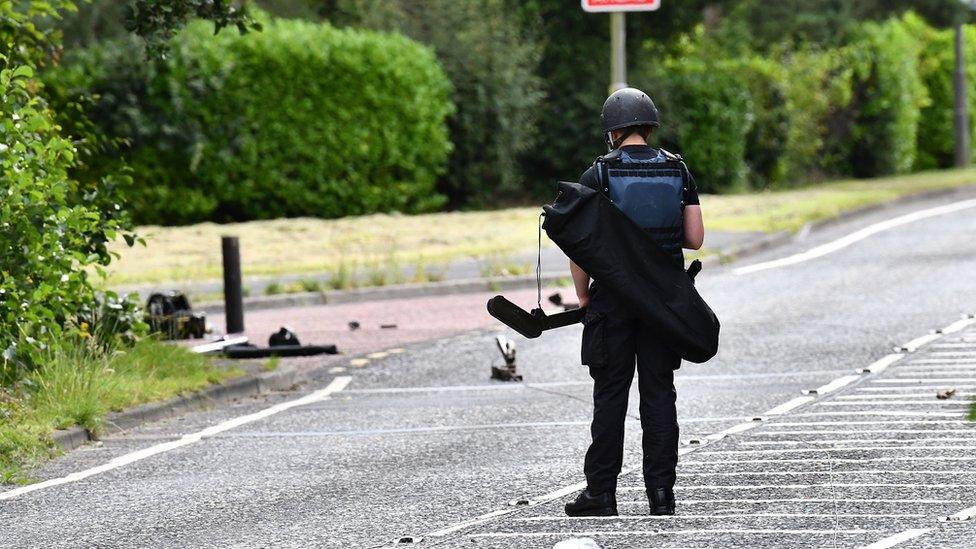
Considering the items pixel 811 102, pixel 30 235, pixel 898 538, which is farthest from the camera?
pixel 811 102

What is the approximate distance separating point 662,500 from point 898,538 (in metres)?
0.99

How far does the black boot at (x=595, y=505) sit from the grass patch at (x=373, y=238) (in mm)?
11062

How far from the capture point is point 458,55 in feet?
95.7

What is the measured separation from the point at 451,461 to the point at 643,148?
93.2 inches

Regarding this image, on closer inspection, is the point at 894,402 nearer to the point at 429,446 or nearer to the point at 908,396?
the point at 908,396

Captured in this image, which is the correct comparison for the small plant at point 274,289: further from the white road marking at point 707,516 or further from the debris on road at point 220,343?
the white road marking at point 707,516

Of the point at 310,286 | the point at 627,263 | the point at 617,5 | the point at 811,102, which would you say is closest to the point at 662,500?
the point at 627,263

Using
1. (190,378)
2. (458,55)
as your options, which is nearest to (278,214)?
(458,55)

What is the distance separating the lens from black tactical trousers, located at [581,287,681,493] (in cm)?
691

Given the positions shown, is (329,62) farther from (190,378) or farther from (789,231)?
(190,378)

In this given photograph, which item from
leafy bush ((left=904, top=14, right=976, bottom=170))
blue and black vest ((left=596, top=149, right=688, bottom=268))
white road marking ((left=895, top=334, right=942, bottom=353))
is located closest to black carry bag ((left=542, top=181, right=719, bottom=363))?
blue and black vest ((left=596, top=149, right=688, bottom=268))

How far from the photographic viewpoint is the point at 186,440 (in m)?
9.71

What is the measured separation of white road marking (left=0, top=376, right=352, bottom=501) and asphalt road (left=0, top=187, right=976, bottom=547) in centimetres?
8

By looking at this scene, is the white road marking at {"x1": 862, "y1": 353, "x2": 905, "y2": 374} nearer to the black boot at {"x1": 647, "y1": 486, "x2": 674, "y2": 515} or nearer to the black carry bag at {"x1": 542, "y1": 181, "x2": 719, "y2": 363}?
the black boot at {"x1": 647, "y1": 486, "x2": 674, "y2": 515}
